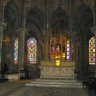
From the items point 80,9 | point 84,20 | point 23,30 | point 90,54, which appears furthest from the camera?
point 90,54

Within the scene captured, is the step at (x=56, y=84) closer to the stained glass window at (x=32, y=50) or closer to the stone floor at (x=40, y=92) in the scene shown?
the stone floor at (x=40, y=92)

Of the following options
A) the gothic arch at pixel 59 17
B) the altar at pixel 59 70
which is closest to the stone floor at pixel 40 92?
the altar at pixel 59 70

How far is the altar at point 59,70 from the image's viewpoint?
2670 centimetres

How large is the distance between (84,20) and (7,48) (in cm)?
1160

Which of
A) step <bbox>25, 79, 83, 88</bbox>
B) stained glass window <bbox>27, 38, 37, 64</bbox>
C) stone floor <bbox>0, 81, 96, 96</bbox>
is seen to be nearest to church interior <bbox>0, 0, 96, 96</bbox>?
stained glass window <bbox>27, 38, 37, 64</bbox>

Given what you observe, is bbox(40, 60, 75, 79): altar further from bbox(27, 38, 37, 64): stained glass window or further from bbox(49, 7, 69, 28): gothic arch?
bbox(27, 38, 37, 64): stained glass window

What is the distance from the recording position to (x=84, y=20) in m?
38.5

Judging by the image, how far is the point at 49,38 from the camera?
33.9m

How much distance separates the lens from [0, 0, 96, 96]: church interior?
29866mm

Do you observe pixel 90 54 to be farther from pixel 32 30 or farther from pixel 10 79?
pixel 10 79

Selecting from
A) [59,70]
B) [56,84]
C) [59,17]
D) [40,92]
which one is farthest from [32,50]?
[40,92]

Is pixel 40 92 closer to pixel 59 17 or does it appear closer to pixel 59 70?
pixel 59 70

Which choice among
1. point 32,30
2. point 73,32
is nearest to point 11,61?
point 32,30

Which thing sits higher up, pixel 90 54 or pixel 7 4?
pixel 7 4
